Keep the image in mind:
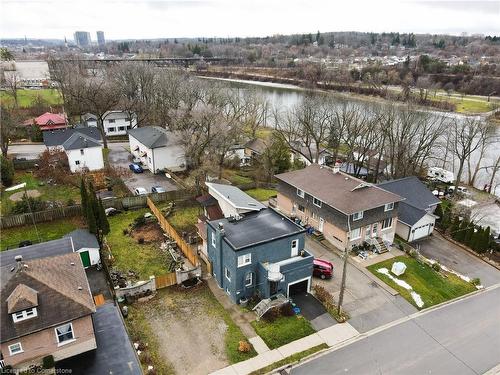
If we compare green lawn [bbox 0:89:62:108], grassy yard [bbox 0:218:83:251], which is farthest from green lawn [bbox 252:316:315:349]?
green lawn [bbox 0:89:62:108]

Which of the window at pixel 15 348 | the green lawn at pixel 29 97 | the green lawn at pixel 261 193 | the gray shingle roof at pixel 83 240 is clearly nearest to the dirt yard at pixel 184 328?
the window at pixel 15 348

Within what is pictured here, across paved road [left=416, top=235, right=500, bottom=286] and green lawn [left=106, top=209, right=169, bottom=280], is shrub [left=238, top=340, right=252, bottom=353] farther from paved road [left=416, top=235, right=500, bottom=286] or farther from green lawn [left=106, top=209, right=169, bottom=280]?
paved road [left=416, top=235, right=500, bottom=286]

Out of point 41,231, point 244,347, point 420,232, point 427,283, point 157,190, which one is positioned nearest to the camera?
point 244,347

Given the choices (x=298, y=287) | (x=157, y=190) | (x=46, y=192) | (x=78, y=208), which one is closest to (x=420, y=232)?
(x=298, y=287)

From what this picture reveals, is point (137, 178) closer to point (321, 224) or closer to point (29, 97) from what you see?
point (321, 224)

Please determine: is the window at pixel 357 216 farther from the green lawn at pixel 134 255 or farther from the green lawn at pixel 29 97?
the green lawn at pixel 29 97

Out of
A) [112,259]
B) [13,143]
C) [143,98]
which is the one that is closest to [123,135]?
[143,98]
